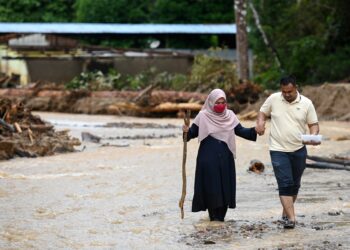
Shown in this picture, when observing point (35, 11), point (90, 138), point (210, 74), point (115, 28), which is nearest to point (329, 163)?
point (90, 138)

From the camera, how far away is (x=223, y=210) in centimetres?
967

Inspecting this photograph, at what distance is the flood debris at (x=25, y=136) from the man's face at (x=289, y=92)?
9.01 metres

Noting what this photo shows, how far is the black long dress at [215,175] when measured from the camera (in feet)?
31.4

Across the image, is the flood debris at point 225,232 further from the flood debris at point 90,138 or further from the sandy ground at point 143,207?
the flood debris at point 90,138

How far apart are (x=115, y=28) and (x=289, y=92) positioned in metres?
37.4

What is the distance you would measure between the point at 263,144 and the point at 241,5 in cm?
1432

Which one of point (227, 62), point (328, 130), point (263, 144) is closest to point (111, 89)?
point (227, 62)

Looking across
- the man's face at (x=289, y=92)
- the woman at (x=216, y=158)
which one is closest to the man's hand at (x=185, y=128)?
the woman at (x=216, y=158)

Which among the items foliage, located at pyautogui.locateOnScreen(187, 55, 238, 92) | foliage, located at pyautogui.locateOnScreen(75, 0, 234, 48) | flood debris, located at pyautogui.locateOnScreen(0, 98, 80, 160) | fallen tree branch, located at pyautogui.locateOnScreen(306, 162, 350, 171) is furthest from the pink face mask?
foliage, located at pyautogui.locateOnScreen(75, 0, 234, 48)

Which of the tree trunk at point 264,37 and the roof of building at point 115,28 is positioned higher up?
the tree trunk at point 264,37

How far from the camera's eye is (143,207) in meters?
11.1

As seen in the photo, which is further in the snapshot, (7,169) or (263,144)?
(263,144)

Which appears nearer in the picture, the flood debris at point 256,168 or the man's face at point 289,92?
the man's face at point 289,92

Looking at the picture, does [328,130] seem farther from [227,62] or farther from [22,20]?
[22,20]
